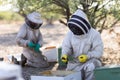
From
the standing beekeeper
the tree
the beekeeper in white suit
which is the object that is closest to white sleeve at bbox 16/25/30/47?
the standing beekeeper

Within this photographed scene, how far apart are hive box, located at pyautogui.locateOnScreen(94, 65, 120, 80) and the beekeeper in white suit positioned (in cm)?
65

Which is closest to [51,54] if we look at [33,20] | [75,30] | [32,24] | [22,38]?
[22,38]

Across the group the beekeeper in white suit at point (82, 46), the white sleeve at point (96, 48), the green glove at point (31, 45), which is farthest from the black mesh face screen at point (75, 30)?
the green glove at point (31, 45)

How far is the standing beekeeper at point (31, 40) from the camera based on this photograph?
6.28 meters

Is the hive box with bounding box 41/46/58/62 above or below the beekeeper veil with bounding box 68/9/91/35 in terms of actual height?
below

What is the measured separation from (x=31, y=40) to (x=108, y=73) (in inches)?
108

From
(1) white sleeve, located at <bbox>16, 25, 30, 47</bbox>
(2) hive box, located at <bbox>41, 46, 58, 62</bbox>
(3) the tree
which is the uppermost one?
(3) the tree

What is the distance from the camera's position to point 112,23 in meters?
7.70

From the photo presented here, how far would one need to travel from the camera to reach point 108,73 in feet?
13.2

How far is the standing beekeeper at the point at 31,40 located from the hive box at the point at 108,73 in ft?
8.05

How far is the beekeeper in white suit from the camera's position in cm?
472

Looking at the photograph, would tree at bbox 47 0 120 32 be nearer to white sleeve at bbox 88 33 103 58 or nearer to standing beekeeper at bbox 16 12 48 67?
standing beekeeper at bbox 16 12 48 67

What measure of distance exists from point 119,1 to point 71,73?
316 cm

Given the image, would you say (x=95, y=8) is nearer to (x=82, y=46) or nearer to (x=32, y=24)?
(x=32, y=24)
